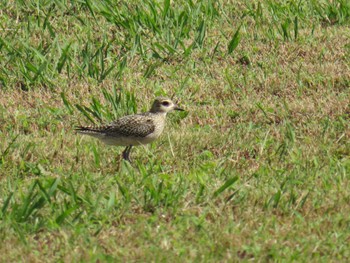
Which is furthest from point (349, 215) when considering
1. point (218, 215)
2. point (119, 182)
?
point (119, 182)

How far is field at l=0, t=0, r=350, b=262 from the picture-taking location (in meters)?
7.47

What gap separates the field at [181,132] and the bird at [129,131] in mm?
175

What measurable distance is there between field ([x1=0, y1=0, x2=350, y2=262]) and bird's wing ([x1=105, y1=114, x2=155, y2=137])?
0.87ft

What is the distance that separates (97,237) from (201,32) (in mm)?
5544

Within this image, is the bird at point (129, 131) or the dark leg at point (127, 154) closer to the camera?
the dark leg at point (127, 154)

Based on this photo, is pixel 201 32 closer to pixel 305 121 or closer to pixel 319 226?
pixel 305 121

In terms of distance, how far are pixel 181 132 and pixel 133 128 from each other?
754 millimetres

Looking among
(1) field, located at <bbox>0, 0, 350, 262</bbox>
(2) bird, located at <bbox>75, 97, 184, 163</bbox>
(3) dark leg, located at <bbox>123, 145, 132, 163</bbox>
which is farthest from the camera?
(2) bird, located at <bbox>75, 97, 184, 163</bbox>

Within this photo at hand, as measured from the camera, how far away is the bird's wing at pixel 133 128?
31.4ft

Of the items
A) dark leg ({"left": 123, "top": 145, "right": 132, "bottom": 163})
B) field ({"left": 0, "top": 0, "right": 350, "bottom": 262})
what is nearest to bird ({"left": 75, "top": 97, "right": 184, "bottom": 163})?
dark leg ({"left": 123, "top": 145, "right": 132, "bottom": 163})

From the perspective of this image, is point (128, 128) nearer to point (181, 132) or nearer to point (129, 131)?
point (129, 131)

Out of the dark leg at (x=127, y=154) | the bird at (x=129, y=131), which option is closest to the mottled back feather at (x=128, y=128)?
the bird at (x=129, y=131)

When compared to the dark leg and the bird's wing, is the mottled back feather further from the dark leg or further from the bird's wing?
the dark leg

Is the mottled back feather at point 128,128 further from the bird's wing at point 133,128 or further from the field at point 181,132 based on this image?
the field at point 181,132
